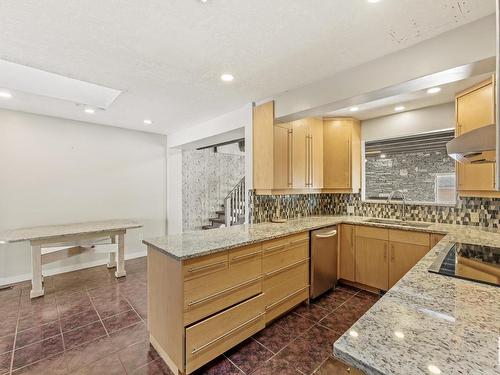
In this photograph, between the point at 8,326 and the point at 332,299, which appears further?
the point at 332,299

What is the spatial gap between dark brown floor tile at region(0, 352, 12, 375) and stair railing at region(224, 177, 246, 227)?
13.4ft

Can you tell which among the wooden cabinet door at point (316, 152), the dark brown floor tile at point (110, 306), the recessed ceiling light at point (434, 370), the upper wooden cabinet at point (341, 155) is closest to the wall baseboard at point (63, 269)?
the dark brown floor tile at point (110, 306)

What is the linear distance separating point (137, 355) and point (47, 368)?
0.65 m

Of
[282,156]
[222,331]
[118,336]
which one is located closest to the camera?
[222,331]

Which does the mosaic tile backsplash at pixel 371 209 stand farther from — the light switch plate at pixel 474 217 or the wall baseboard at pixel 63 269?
the wall baseboard at pixel 63 269

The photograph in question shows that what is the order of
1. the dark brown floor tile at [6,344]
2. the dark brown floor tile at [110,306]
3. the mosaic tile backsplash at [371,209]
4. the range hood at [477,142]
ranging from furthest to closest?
the mosaic tile backsplash at [371,209], the dark brown floor tile at [110,306], the dark brown floor tile at [6,344], the range hood at [477,142]

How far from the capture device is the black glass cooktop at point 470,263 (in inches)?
52.1

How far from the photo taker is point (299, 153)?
3383 millimetres

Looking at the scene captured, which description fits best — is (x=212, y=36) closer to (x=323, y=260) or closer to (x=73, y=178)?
(x=323, y=260)

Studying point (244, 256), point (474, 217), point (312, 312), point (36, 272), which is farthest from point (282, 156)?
point (36, 272)

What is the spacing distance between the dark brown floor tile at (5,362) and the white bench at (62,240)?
1.28 m

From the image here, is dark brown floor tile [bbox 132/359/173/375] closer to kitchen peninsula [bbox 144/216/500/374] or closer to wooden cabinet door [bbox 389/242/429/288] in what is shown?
kitchen peninsula [bbox 144/216/500/374]

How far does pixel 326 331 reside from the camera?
2.36m

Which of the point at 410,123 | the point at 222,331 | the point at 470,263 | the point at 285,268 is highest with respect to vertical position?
the point at 410,123
